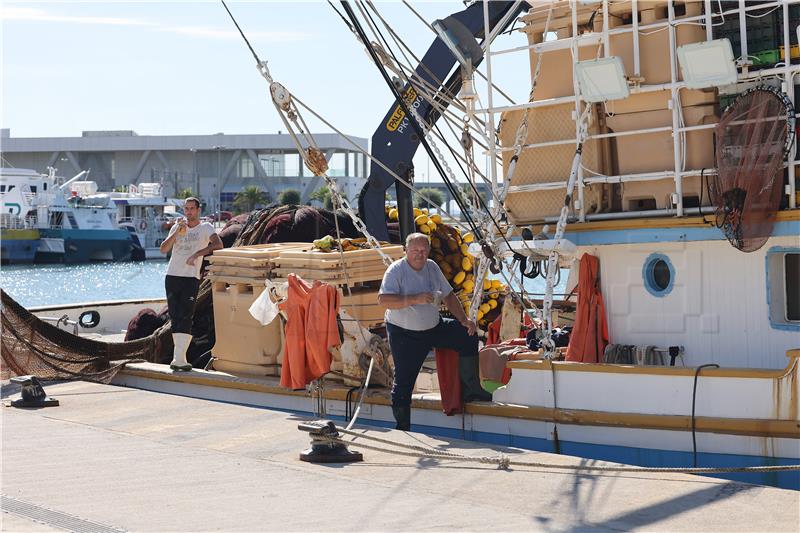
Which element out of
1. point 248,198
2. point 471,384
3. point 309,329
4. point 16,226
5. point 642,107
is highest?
point 248,198

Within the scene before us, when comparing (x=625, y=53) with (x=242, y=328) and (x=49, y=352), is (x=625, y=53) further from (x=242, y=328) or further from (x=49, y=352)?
(x=49, y=352)

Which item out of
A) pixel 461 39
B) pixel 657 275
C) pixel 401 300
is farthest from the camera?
pixel 461 39

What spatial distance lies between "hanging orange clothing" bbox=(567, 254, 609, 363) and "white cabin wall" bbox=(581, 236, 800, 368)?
8cm

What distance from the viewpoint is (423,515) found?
6.25 m

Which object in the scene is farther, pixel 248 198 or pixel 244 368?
pixel 248 198

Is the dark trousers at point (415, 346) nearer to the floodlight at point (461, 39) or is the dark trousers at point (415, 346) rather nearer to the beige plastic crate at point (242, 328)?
the beige plastic crate at point (242, 328)

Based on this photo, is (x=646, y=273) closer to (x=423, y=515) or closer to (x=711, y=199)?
(x=711, y=199)

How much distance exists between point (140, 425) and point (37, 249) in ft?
270

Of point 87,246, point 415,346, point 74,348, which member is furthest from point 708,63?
point 87,246

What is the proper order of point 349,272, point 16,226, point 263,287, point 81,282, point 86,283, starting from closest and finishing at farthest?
point 349,272 < point 263,287 < point 86,283 < point 81,282 < point 16,226

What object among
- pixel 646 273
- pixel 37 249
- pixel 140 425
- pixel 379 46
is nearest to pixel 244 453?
pixel 140 425

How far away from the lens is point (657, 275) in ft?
30.9

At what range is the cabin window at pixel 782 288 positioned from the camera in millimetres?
8805

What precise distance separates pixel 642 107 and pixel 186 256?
16.9 ft
